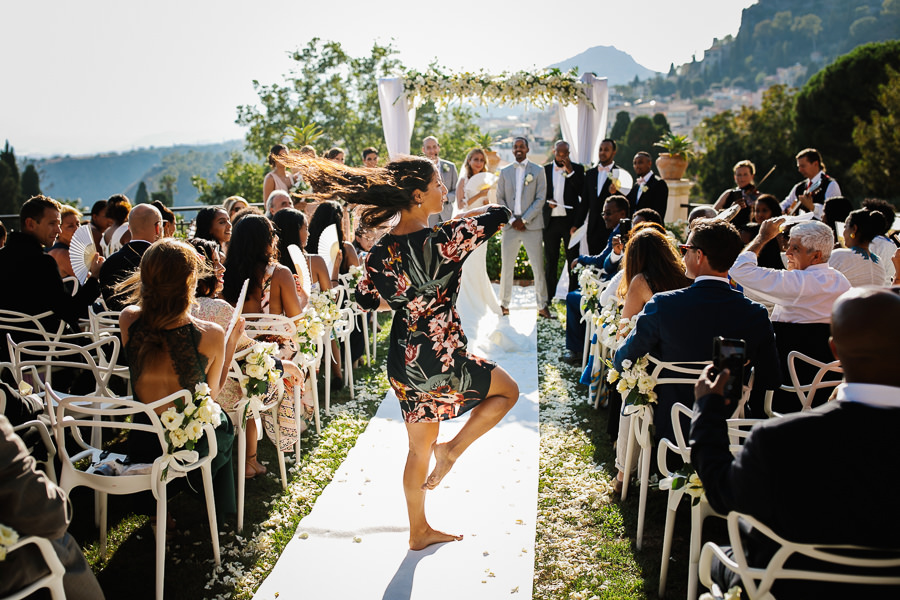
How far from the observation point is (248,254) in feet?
13.1

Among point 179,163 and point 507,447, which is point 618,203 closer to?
point 507,447

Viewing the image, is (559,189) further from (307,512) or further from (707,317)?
(307,512)

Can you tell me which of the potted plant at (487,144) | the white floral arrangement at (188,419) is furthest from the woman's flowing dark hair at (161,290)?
the potted plant at (487,144)

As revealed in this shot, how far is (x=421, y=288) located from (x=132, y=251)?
261 cm

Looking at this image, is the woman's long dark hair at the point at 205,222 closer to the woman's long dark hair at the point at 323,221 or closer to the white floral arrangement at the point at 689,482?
the woman's long dark hair at the point at 323,221

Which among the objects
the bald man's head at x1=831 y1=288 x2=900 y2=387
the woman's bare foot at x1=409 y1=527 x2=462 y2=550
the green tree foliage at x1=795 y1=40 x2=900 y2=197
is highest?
the green tree foliage at x1=795 y1=40 x2=900 y2=197

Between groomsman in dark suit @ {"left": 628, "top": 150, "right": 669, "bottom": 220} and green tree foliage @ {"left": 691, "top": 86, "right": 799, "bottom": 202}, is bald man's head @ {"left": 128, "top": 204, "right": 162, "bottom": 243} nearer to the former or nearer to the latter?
groomsman in dark suit @ {"left": 628, "top": 150, "right": 669, "bottom": 220}

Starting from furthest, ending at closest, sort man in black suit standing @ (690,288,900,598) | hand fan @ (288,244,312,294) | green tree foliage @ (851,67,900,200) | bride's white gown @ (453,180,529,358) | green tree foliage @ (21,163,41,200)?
green tree foliage @ (21,163,41,200), green tree foliage @ (851,67,900,200), bride's white gown @ (453,180,529,358), hand fan @ (288,244,312,294), man in black suit standing @ (690,288,900,598)

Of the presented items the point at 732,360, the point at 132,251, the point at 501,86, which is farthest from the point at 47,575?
the point at 501,86

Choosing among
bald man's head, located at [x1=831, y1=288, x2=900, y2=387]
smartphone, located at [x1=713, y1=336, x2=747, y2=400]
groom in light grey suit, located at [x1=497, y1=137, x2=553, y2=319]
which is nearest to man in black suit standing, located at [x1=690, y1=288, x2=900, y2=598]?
bald man's head, located at [x1=831, y1=288, x2=900, y2=387]

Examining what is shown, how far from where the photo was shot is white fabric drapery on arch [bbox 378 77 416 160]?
10984 millimetres

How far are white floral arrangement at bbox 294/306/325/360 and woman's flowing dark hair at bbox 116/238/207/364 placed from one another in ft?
4.59

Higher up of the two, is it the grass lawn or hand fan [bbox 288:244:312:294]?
hand fan [bbox 288:244:312:294]

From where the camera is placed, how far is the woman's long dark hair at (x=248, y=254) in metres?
3.97
